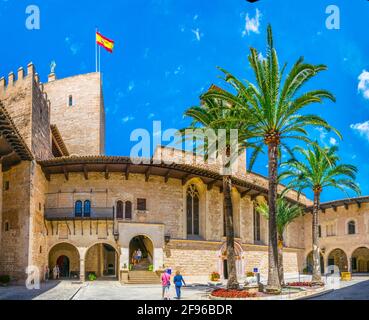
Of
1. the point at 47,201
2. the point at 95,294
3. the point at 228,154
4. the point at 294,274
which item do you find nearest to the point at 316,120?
the point at 228,154

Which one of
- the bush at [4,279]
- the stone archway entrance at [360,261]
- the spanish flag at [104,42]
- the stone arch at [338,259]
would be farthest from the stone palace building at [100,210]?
the stone archway entrance at [360,261]

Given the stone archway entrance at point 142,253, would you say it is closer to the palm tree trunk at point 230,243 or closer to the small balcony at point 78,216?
the small balcony at point 78,216

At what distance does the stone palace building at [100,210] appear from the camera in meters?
32.8

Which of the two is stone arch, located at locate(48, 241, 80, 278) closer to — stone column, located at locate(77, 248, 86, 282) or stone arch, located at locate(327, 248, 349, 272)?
stone column, located at locate(77, 248, 86, 282)

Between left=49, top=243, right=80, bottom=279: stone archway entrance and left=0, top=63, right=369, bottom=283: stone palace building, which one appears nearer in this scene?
left=0, top=63, right=369, bottom=283: stone palace building

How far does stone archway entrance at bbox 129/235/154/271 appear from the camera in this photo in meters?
36.8

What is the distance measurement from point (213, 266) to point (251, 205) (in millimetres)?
9752

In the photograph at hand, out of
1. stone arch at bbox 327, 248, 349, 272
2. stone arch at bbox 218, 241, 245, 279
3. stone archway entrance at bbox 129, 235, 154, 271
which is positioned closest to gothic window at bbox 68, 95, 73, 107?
stone archway entrance at bbox 129, 235, 154, 271

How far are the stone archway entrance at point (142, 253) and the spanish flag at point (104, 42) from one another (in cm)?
2171

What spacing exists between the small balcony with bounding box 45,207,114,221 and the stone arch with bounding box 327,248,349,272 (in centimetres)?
3188

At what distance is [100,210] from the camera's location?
36.8 m

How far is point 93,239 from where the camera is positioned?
3566cm
